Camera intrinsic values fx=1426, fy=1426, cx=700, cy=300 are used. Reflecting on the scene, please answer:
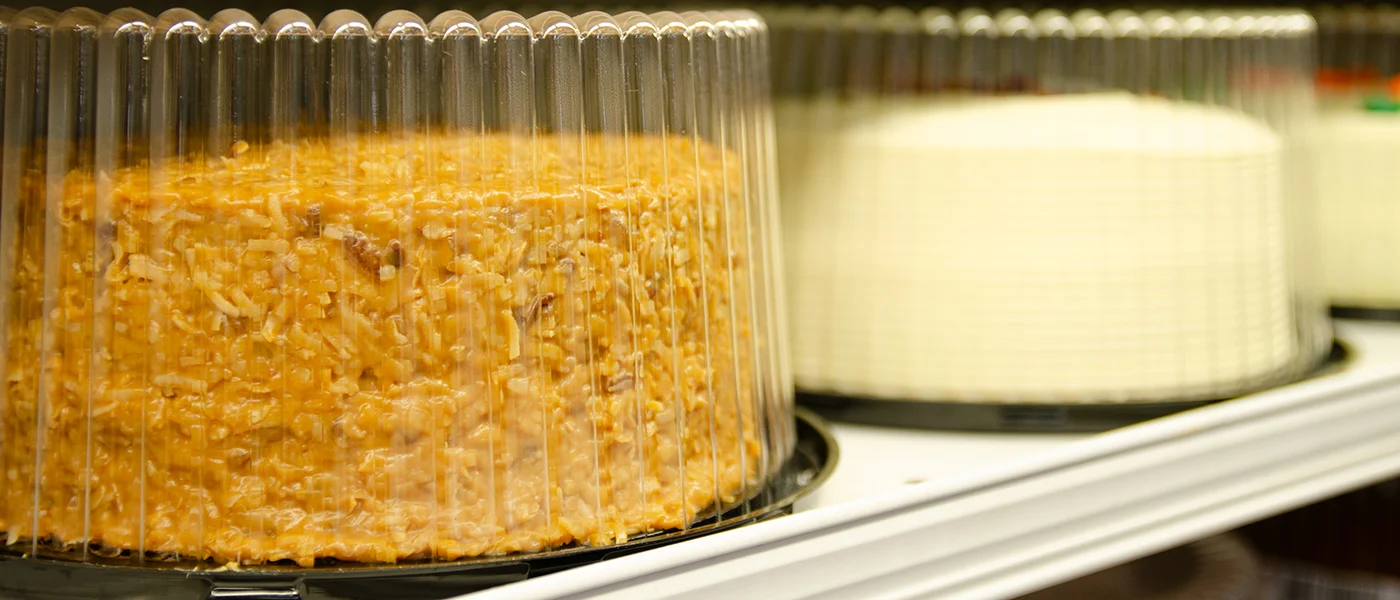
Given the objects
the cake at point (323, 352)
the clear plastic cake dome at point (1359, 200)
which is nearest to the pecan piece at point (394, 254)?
the cake at point (323, 352)

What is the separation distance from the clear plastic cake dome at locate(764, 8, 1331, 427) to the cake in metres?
0.35

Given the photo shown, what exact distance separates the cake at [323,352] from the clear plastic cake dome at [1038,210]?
35cm

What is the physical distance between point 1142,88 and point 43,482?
2.36 feet

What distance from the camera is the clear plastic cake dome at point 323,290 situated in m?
0.60

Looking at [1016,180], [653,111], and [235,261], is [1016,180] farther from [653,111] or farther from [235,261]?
[235,261]

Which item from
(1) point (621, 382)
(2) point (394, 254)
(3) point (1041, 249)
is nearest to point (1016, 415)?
(3) point (1041, 249)

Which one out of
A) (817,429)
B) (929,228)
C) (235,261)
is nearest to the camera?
(235,261)

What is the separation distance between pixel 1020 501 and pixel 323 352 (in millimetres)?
375

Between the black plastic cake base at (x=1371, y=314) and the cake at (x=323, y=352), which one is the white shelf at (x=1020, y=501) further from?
the black plastic cake base at (x=1371, y=314)

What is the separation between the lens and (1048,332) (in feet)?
3.08

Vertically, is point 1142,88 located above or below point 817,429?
above

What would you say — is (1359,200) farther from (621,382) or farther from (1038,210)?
(621,382)

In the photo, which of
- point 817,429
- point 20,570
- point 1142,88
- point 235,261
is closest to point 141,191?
point 235,261

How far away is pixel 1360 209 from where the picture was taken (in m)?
1.25
